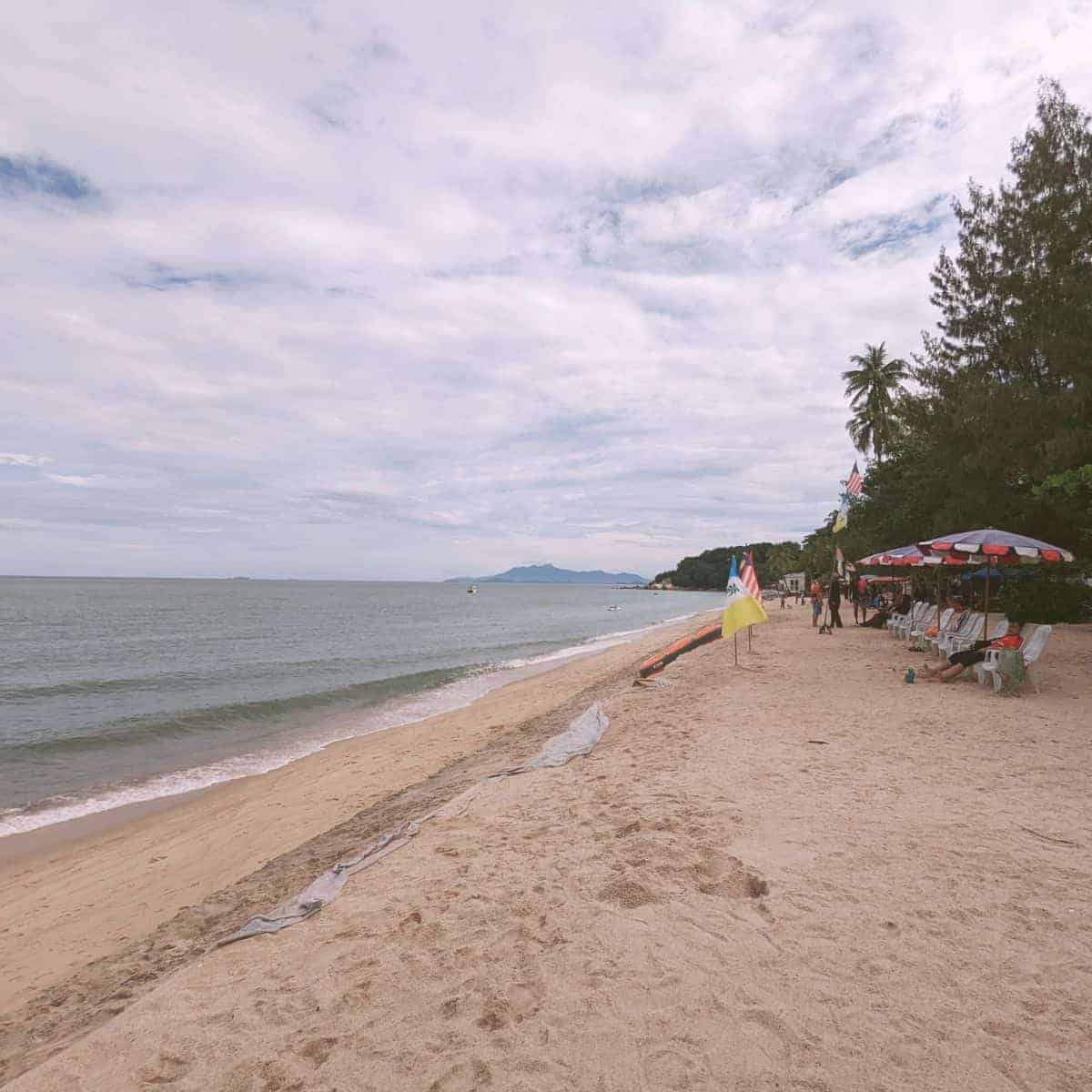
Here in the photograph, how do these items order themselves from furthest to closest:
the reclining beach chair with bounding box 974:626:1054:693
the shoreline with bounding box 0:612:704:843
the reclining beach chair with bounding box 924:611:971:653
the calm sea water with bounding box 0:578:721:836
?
the reclining beach chair with bounding box 924:611:971:653 < the calm sea water with bounding box 0:578:721:836 < the reclining beach chair with bounding box 974:626:1054:693 < the shoreline with bounding box 0:612:704:843

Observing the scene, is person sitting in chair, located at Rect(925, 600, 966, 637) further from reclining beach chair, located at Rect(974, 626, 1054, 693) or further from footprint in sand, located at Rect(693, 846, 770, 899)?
footprint in sand, located at Rect(693, 846, 770, 899)

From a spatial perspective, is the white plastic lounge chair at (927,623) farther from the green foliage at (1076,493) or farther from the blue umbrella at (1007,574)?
the blue umbrella at (1007,574)

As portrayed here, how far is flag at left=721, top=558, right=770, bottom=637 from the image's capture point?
1109cm

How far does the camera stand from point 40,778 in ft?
32.4

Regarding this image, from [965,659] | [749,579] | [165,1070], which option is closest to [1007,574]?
[965,659]

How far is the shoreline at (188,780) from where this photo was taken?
7.78m

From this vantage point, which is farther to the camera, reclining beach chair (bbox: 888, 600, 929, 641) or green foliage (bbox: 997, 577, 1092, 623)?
green foliage (bbox: 997, 577, 1092, 623)

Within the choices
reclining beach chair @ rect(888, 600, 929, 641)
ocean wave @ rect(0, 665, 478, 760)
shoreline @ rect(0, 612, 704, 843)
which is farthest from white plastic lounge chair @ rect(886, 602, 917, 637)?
ocean wave @ rect(0, 665, 478, 760)

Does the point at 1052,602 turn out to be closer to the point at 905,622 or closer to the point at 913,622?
the point at 905,622

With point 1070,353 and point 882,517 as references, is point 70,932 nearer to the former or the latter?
point 1070,353

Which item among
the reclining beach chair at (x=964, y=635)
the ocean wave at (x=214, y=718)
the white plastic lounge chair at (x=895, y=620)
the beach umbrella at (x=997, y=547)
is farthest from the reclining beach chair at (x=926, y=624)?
the ocean wave at (x=214, y=718)

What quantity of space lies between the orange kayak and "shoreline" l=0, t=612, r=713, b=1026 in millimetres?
2783

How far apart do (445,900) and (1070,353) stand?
39.4ft

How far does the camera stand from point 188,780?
386 inches
